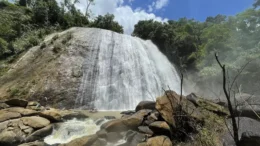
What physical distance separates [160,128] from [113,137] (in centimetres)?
175

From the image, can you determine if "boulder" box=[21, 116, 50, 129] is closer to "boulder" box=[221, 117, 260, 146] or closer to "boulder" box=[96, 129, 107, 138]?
"boulder" box=[96, 129, 107, 138]

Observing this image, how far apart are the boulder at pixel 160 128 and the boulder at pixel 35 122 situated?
530 centimetres

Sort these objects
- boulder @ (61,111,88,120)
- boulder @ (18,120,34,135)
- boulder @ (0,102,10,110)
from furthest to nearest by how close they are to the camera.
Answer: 1. boulder @ (61,111,88,120)
2. boulder @ (0,102,10,110)
3. boulder @ (18,120,34,135)

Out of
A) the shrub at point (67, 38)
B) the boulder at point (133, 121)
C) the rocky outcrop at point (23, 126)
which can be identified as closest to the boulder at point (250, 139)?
the boulder at point (133, 121)

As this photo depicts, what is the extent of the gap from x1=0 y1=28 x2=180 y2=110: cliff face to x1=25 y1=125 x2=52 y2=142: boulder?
5.51m

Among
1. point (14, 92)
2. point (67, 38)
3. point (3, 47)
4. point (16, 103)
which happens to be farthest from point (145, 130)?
point (3, 47)

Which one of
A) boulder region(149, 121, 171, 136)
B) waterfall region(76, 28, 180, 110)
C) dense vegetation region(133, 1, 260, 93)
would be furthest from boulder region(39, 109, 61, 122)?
dense vegetation region(133, 1, 260, 93)

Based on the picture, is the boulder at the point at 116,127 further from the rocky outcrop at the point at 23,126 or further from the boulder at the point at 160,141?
the rocky outcrop at the point at 23,126

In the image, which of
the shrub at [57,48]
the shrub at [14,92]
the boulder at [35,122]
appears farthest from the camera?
the shrub at [57,48]

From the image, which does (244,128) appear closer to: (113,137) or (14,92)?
(113,137)

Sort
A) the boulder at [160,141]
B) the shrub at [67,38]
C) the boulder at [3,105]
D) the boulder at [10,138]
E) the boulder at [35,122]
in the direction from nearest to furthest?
the boulder at [160,141] < the boulder at [10,138] < the boulder at [35,122] < the boulder at [3,105] < the shrub at [67,38]

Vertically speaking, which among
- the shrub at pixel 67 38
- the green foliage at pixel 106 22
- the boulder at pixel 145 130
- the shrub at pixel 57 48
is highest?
the green foliage at pixel 106 22

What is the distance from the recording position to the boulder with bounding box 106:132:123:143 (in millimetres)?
7207

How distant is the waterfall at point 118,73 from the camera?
15391 millimetres
